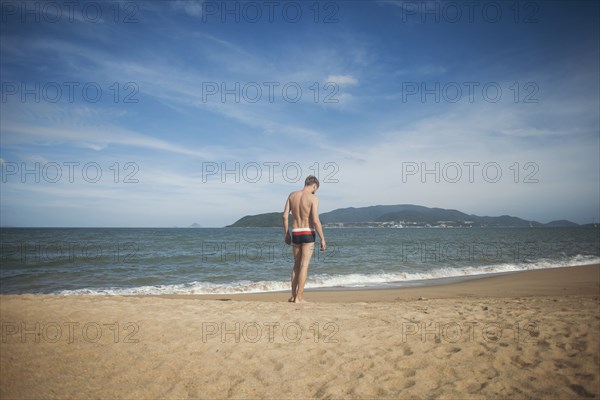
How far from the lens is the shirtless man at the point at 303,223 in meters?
Answer: 6.01

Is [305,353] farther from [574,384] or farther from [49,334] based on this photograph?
[49,334]

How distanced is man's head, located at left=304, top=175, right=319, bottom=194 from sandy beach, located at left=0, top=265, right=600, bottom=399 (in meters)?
2.43

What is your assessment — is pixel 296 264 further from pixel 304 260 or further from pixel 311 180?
pixel 311 180

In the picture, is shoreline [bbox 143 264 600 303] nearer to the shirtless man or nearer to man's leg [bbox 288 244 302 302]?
man's leg [bbox 288 244 302 302]

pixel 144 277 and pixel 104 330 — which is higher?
pixel 104 330

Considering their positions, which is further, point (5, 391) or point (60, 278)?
point (60, 278)

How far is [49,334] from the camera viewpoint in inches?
178

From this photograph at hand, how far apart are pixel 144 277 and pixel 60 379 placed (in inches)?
405

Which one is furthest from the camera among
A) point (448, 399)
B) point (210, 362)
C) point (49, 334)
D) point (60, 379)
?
point (49, 334)

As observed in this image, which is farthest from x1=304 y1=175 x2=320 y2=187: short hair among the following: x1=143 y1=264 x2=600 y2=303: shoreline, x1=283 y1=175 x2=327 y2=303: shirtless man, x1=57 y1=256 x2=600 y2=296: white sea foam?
x1=57 y1=256 x2=600 y2=296: white sea foam

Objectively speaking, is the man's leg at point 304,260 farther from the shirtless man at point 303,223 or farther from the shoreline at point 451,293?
the shoreline at point 451,293

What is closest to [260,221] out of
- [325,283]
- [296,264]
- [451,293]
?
[325,283]

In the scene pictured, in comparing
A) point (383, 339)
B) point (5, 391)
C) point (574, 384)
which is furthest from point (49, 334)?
point (574, 384)

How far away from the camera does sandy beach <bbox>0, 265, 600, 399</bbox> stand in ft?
9.46
